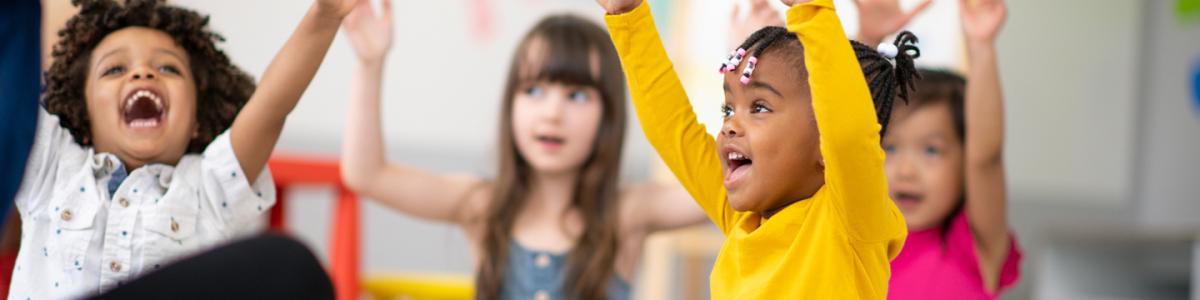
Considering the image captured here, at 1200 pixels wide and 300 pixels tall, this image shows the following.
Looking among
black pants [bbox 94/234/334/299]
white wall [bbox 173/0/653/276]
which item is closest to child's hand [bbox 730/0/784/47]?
black pants [bbox 94/234/334/299]

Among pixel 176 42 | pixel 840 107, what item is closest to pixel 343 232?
pixel 176 42

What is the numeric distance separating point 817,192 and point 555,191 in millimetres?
Result: 727

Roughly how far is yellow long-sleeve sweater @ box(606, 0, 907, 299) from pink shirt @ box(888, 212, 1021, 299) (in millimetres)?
324

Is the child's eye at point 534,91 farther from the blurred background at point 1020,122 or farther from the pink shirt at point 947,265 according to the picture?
the pink shirt at point 947,265

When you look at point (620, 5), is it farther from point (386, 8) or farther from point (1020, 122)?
point (1020, 122)

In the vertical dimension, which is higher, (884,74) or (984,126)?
(884,74)

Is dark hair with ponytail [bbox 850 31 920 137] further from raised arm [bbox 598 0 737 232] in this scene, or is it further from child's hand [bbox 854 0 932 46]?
child's hand [bbox 854 0 932 46]

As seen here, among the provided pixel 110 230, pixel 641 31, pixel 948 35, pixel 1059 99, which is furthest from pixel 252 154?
pixel 1059 99

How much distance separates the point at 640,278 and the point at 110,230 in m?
1.58

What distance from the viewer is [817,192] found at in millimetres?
912

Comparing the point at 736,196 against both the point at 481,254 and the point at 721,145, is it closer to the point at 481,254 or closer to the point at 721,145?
the point at 721,145

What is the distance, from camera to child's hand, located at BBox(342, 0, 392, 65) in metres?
1.30

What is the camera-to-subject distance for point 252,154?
103cm

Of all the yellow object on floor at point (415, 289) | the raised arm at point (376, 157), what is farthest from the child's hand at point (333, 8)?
the yellow object on floor at point (415, 289)
